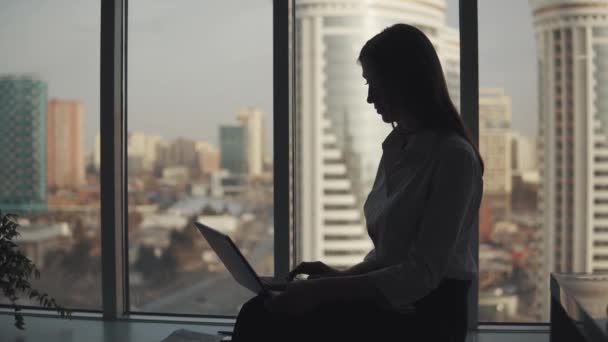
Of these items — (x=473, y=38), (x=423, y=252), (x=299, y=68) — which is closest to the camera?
(x=423, y=252)

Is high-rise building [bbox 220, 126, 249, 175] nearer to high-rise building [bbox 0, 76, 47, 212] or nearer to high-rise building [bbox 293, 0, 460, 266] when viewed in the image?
high-rise building [bbox 293, 0, 460, 266]

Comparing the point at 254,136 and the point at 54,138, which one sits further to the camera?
the point at 54,138

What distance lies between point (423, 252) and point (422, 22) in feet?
6.94

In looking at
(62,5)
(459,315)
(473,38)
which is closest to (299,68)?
(473,38)

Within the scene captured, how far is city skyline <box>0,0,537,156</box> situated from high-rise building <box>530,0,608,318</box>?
0.09 metres

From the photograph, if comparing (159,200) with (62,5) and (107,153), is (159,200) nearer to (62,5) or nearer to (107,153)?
(107,153)

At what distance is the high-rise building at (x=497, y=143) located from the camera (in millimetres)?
3047

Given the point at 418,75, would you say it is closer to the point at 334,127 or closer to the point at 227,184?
the point at 334,127

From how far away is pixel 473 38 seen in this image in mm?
2998

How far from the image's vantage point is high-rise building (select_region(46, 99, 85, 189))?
11.1 feet

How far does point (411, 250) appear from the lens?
50.9 inches

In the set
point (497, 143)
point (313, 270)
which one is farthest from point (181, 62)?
point (313, 270)

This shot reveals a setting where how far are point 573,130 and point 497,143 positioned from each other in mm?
365

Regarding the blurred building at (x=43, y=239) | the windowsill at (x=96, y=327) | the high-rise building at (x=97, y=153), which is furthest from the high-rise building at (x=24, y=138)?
the windowsill at (x=96, y=327)
